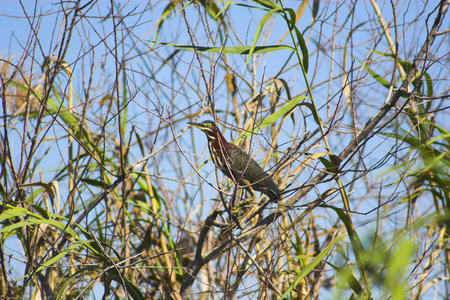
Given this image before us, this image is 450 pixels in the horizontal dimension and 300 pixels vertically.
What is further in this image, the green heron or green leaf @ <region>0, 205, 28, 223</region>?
the green heron

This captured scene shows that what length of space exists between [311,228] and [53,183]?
6.73ft

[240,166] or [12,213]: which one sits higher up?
[240,166]

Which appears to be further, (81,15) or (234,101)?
(234,101)

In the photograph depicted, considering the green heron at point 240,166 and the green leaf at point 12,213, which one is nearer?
the green leaf at point 12,213

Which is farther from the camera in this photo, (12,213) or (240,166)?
(240,166)

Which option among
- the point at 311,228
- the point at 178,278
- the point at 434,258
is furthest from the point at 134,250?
the point at 434,258

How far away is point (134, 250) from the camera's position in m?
3.99

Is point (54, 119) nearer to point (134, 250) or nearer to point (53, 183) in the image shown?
point (53, 183)

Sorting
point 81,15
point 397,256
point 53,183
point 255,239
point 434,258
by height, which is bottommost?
point 397,256

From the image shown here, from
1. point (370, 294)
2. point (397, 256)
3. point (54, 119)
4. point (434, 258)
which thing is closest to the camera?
point (397, 256)

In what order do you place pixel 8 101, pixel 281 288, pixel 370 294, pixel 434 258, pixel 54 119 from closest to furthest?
pixel 370 294 → pixel 54 119 → pixel 434 258 → pixel 281 288 → pixel 8 101

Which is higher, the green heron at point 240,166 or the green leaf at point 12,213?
the green heron at point 240,166

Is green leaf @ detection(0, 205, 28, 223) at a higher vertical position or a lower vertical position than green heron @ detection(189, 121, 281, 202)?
lower

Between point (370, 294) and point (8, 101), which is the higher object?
point (8, 101)
